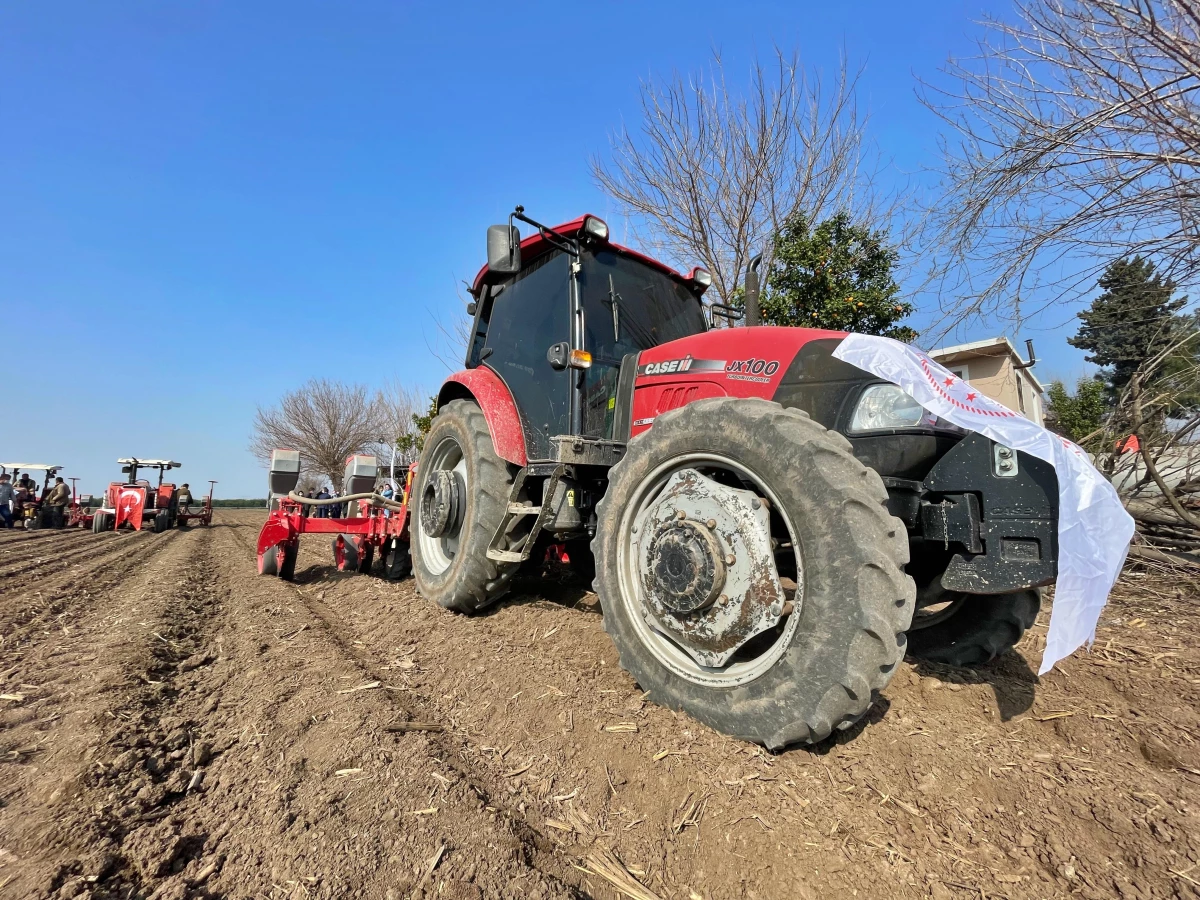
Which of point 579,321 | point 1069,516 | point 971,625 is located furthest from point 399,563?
point 1069,516

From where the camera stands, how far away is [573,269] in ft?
11.5

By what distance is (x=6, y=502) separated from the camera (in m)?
16.6

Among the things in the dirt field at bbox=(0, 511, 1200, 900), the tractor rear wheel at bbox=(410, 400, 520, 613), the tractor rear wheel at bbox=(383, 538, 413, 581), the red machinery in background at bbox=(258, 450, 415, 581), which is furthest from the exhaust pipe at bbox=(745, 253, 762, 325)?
the tractor rear wheel at bbox=(383, 538, 413, 581)

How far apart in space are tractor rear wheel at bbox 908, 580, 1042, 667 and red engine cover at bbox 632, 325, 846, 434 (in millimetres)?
1118

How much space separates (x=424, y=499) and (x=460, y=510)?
597mm

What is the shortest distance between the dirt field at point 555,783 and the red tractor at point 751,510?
0.26m

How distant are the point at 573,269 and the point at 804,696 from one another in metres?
2.62

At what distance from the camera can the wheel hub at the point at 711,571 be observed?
2006mm

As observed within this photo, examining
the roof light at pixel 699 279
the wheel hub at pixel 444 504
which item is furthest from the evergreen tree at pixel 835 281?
the wheel hub at pixel 444 504

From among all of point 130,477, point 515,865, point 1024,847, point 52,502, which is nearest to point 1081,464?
point 1024,847

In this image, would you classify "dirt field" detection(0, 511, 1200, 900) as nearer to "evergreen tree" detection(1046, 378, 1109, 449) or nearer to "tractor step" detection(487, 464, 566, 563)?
"tractor step" detection(487, 464, 566, 563)

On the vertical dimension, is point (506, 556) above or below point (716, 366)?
below

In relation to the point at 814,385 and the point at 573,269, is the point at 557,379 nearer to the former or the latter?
the point at 573,269

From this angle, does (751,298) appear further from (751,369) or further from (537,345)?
(537,345)
